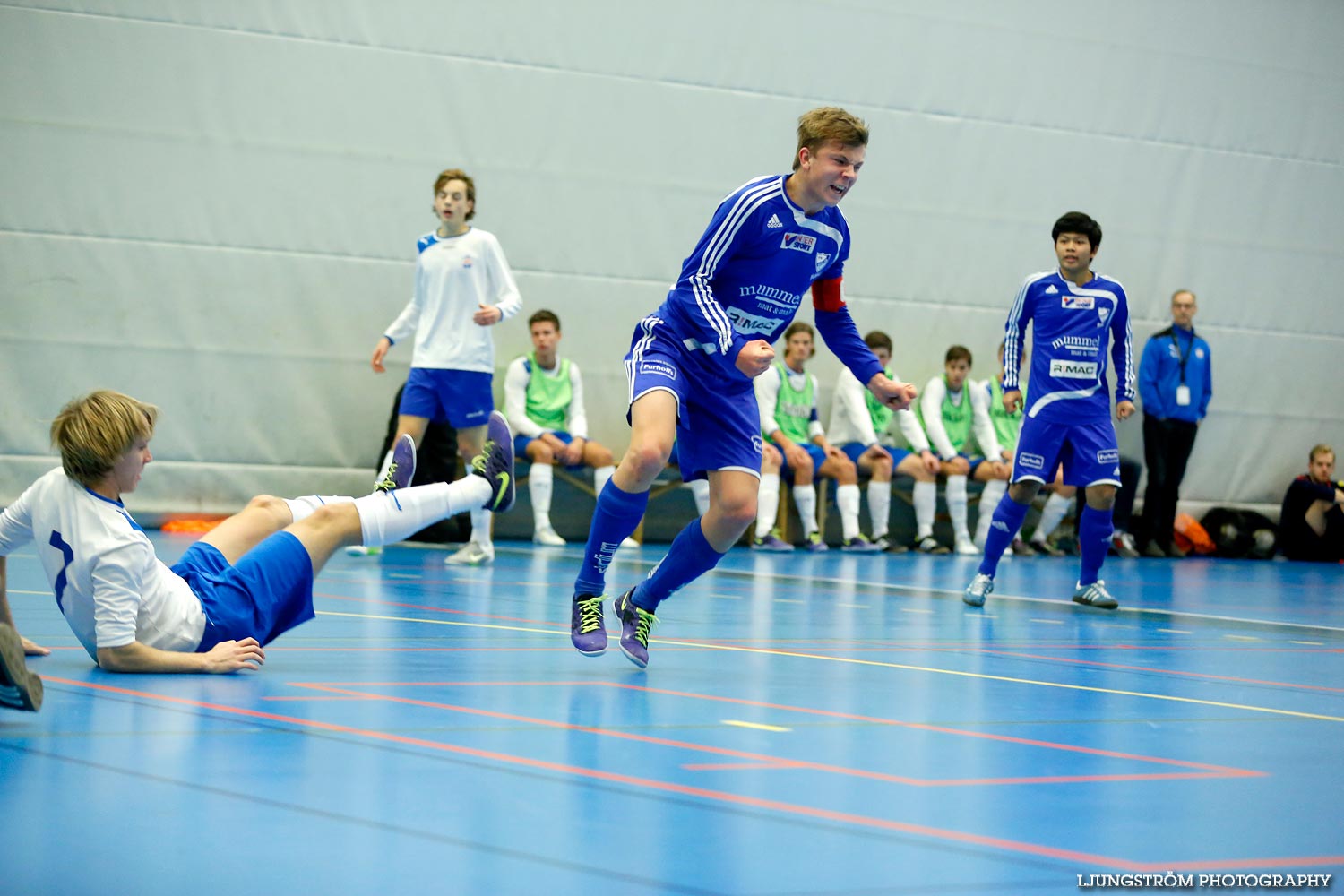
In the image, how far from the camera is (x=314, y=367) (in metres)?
11.0

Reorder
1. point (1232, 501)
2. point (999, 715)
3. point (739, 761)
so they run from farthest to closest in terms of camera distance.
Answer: point (1232, 501) < point (999, 715) < point (739, 761)

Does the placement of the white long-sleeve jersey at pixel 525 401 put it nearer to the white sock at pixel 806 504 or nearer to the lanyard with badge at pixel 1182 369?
the white sock at pixel 806 504

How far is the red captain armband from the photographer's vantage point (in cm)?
472

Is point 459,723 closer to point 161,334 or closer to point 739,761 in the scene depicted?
point 739,761

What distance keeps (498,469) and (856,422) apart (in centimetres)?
761

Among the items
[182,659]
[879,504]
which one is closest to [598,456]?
[879,504]

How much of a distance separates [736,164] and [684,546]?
26.6 feet

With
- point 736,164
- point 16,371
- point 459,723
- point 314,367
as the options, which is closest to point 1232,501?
point 736,164

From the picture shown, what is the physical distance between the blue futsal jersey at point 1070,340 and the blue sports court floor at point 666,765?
2090 millimetres

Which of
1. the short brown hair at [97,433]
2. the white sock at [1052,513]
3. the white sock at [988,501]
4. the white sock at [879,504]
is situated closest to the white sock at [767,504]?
the white sock at [879,504]

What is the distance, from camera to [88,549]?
131 inches

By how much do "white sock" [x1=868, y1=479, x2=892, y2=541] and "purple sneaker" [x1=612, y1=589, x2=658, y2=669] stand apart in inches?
294

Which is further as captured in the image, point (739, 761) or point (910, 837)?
point (739, 761)

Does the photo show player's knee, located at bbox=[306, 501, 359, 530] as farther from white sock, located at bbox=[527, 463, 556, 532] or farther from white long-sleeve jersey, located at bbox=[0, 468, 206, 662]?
white sock, located at bbox=[527, 463, 556, 532]
